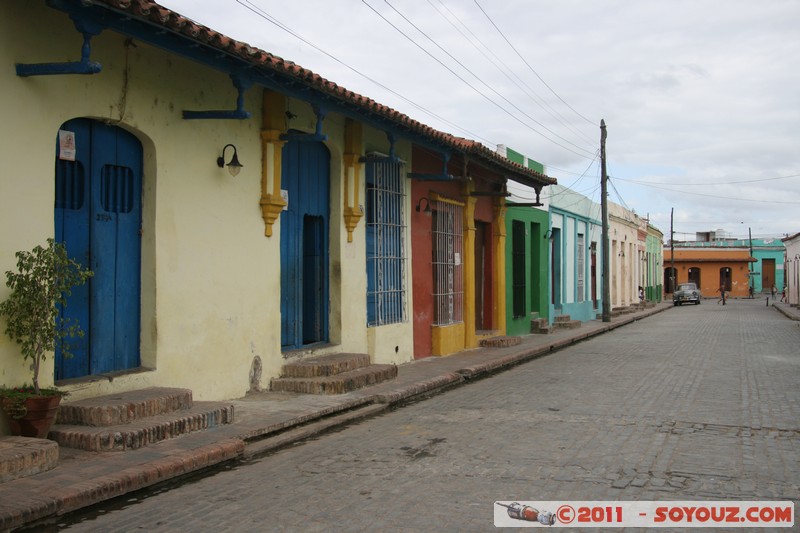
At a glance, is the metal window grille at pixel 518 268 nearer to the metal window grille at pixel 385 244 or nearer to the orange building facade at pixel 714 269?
the metal window grille at pixel 385 244

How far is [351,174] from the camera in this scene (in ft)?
38.2

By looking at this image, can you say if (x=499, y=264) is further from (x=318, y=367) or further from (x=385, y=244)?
(x=318, y=367)

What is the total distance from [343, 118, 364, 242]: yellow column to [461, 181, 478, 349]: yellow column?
15.9 ft

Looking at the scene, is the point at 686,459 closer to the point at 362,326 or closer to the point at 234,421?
the point at 234,421

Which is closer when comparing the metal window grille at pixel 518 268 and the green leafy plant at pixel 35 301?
the green leafy plant at pixel 35 301

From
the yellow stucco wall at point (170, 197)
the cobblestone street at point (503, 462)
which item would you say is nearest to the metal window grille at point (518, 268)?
the cobblestone street at point (503, 462)

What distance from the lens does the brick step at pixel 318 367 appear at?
9859 millimetres

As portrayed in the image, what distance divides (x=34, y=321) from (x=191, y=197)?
2621mm

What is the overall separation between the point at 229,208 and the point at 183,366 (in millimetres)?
1885

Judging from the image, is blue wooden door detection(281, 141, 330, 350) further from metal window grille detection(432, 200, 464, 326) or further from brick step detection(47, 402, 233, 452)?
metal window grille detection(432, 200, 464, 326)

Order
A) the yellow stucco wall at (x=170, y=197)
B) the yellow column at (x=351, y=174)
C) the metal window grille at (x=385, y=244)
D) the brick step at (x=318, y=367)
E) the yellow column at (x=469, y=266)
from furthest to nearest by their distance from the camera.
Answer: the yellow column at (x=469, y=266) → the metal window grille at (x=385, y=244) → the yellow column at (x=351, y=174) → the brick step at (x=318, y=367) → the yellow stucco wall at (x=170, y=197)

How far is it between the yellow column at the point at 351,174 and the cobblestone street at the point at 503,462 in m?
2.93

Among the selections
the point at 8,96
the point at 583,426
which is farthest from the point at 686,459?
the point at 8,96

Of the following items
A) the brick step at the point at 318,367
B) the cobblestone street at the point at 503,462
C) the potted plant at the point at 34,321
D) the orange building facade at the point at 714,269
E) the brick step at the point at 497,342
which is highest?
the orange building facade at the point at 714,269
